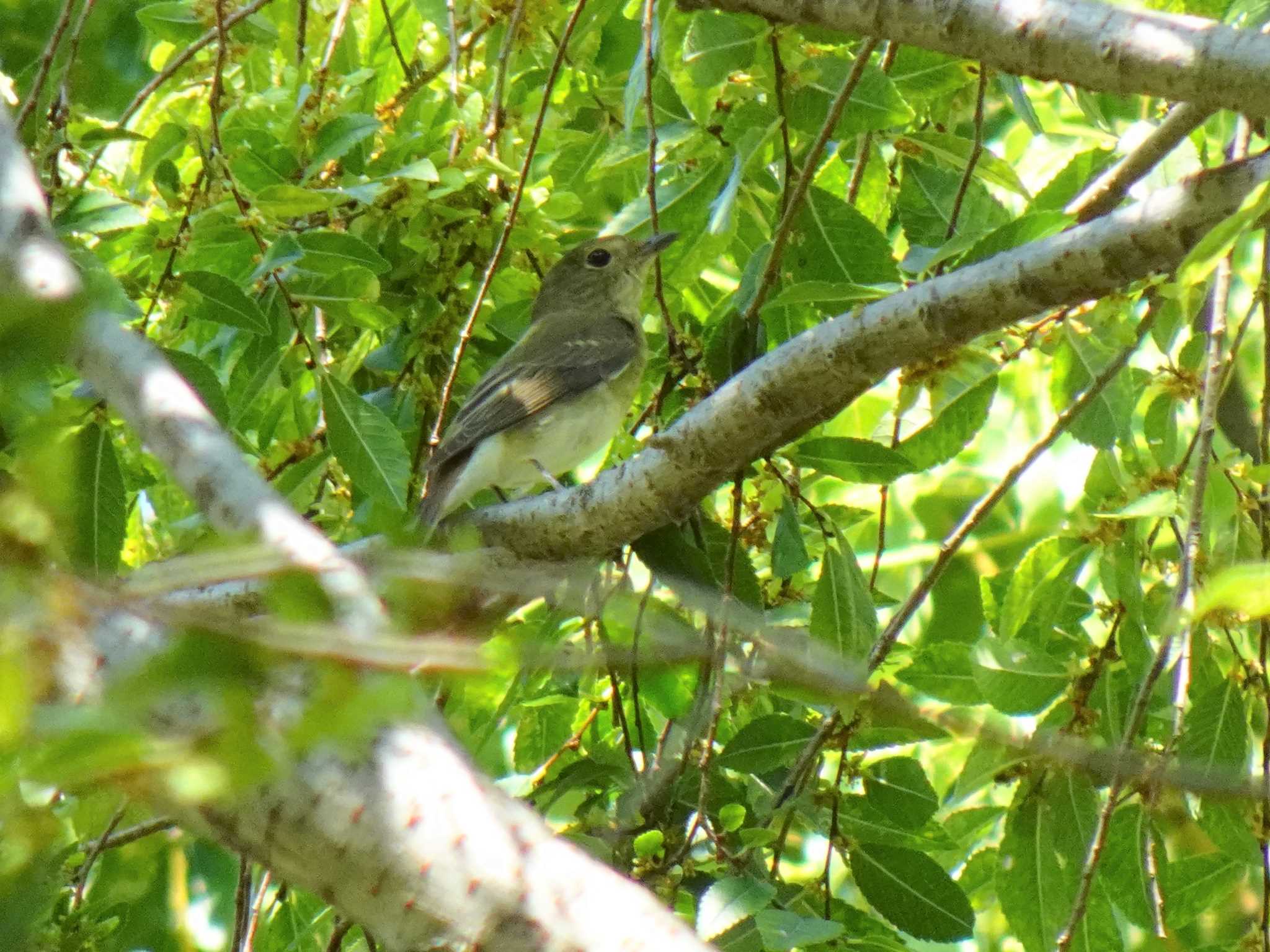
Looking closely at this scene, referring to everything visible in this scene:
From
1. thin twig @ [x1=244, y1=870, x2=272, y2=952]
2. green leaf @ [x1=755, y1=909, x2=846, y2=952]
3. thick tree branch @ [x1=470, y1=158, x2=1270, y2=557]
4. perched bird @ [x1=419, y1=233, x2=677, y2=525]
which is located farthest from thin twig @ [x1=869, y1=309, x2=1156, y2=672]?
perched bird @ [x1=419, y1=233, x2=677, y2=525]

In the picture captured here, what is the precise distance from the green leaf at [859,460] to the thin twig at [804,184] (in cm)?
33

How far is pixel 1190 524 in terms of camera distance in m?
2.72

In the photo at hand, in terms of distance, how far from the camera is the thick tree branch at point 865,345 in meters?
2.39

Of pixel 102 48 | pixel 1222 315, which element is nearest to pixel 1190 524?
pixel 1222 315

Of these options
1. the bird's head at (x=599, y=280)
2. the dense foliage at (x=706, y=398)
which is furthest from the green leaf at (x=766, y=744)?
the bird's head at (x=599, y=280)

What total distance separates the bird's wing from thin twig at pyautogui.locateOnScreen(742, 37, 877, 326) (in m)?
1.85

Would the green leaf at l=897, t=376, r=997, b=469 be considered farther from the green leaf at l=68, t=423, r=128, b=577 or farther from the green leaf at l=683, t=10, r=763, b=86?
the green leaf at l=68, t=423, r=128, b=577

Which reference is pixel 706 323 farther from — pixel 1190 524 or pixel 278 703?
pixel 278 703

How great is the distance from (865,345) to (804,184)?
0.65m

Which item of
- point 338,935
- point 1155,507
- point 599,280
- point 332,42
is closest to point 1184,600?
point 1155,507

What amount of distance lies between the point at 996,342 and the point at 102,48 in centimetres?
595

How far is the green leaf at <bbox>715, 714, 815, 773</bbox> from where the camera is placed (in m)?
3.33

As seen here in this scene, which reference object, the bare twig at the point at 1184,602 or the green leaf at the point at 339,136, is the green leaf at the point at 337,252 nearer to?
the green leaf at the point at 339,136

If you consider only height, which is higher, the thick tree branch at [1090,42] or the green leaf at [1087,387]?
the thick tree branch at [1090,42]
